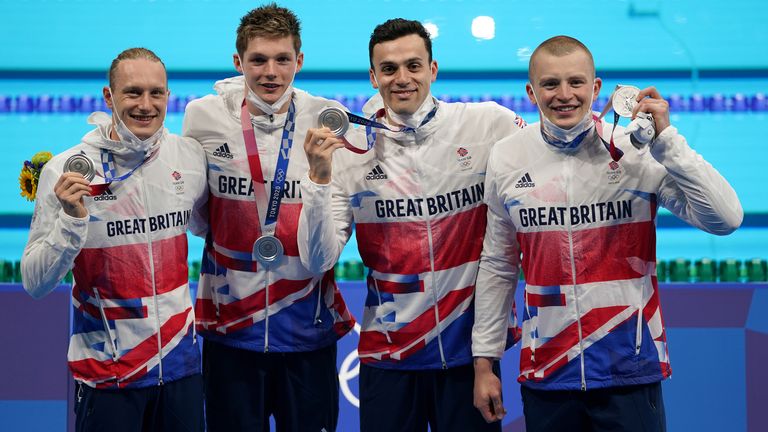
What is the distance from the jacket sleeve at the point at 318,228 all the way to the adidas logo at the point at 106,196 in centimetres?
57

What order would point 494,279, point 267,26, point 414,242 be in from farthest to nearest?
point 267,26 → point 414,242 → point 494,279

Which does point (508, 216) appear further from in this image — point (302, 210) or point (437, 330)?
point (302, 210)

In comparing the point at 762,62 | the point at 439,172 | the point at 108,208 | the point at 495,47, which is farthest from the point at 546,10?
the point at 108,208

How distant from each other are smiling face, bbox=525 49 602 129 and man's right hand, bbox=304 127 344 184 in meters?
0.58

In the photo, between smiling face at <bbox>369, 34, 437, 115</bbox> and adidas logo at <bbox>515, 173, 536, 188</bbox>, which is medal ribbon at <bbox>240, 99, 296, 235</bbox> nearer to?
smiling face at <bbox>369, 34, 437, 115</bbox>

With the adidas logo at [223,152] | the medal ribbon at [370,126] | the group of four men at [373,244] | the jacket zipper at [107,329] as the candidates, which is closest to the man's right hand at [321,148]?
the group of four men at [373,244]

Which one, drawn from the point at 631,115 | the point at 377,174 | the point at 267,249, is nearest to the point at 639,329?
the point at 631,115

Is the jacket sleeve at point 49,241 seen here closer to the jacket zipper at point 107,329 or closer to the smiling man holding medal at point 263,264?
the jacket zipper at point 107,329

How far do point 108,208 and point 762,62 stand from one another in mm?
5518

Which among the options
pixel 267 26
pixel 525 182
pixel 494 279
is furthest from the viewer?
pixel 267 26

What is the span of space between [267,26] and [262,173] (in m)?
0.47

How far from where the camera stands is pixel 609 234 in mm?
2633

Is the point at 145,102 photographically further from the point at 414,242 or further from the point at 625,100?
the point at 625,100

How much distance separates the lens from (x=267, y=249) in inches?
118
